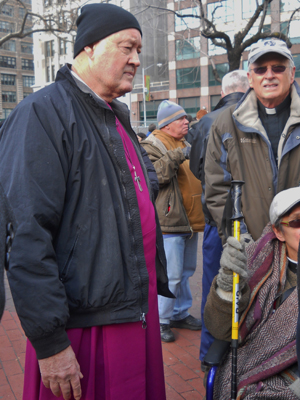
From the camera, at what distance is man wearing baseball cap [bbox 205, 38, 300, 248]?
2936mm

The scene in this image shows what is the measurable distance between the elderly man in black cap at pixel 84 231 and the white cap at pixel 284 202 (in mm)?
756

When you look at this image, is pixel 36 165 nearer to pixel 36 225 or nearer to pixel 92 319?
pixel 36 225

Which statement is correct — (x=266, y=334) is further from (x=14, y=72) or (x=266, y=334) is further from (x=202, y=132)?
(x=14, y=72)

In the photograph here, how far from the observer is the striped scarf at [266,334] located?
2.13 metres

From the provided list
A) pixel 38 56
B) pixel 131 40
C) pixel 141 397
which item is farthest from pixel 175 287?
pixel 38 56

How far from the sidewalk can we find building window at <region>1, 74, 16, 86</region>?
7604 cm

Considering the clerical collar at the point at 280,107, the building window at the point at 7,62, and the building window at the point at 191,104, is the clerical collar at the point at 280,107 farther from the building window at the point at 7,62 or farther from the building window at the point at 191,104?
the building window at the point at 7,62

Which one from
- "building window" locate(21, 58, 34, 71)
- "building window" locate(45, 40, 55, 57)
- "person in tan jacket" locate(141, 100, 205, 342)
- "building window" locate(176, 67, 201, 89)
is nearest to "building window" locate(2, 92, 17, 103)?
"building window" locate(21, 58, 34, 71)

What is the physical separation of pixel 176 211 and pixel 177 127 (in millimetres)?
934

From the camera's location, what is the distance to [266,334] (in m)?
2.33

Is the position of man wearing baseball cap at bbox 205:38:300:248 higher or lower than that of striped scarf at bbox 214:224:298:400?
higher

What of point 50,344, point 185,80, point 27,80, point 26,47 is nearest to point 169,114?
point 50,344

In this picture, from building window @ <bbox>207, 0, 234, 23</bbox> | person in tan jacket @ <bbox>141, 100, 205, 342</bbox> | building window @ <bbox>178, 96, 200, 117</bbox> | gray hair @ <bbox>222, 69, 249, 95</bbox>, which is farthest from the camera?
building window @ <bbox>178, 96, 200, 117</bbox>

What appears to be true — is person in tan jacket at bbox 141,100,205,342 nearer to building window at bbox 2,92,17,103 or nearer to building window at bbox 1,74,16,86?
building window at bbox 2,92,17,103
